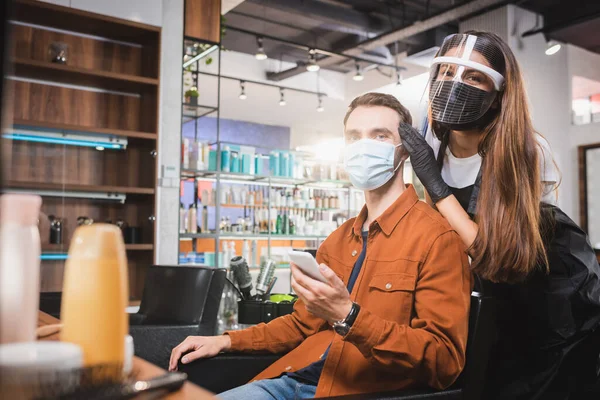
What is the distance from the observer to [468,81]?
187 cm

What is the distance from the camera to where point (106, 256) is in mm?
552

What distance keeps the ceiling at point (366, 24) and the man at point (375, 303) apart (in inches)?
238

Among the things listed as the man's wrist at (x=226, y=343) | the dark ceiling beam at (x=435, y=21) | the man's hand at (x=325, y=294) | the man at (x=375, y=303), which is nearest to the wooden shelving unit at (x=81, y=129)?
the man at (x=375, y=303)

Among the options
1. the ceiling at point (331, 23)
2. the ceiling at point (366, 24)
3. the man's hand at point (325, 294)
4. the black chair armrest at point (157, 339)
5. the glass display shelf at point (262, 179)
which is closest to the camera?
the man's hand at point (325, 294)

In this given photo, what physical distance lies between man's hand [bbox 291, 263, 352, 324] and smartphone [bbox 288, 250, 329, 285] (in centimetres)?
1

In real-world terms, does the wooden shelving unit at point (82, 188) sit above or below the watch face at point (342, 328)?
above

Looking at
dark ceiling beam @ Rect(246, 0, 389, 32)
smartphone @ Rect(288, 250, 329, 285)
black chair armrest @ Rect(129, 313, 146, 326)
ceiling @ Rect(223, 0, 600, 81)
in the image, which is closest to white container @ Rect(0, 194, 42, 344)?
smartphone @ Rect(288, 250, 329, 285)

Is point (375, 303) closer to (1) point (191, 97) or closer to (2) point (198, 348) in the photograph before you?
(2) point (198, 348)

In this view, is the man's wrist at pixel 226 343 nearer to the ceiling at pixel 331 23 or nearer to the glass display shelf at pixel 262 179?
the glass display shelf at pixel 262 179

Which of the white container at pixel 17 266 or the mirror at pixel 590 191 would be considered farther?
the mirror at pixel 590 191

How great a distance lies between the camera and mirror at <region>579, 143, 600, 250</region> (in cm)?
805

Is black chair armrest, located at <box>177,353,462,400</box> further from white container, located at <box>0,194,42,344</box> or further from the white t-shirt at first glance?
white container, located at <box>0,194,42,344</box>

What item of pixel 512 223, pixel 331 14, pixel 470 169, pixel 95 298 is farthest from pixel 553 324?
pixel 331 14

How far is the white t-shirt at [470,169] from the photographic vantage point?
186 centimetres
